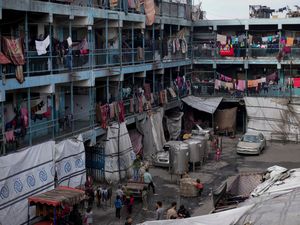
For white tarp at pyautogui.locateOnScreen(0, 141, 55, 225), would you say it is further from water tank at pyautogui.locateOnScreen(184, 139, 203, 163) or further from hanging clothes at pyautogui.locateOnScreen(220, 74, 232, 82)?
hanging clothes at pyautogui.locateOnScreen(220, 74, 232, 82)

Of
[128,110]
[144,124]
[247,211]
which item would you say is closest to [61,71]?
[128,110]

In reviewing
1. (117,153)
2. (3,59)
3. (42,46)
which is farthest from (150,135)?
(3,59)

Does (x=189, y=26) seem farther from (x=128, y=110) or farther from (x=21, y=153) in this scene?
(x=21, y=153)

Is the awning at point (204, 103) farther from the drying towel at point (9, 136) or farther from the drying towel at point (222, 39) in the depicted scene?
the drying towel at point (9, 136)

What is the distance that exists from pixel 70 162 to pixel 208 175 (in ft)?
25.5

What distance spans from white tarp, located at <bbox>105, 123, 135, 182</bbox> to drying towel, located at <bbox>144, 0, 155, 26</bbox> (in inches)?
278

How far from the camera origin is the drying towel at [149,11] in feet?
97.3

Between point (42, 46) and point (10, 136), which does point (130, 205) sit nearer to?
point (10, 136)

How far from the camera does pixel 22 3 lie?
19234 millimetres

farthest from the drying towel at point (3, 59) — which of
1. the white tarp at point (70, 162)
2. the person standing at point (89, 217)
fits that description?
the person standing at point (89, 217)

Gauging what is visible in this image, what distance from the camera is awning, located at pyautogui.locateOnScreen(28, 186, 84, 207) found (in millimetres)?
17500

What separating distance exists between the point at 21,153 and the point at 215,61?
21.6m

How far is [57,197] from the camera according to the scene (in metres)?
17.9

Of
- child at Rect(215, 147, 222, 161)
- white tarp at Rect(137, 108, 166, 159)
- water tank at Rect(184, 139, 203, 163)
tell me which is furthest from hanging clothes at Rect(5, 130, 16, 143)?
child at Rect(215, 147, 222, 161)
